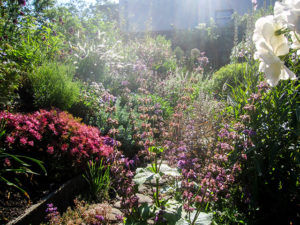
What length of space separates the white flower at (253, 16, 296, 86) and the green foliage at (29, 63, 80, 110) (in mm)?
3366

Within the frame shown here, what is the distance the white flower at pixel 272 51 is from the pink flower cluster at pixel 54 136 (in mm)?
2349

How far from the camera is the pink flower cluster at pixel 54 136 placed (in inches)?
97.6

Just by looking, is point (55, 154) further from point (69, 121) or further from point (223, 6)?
point (223, 6)

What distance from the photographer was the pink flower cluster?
2.48 meters

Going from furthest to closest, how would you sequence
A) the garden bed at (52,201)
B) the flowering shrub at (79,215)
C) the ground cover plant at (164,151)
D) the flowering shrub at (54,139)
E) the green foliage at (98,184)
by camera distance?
the green foliage at (98,184) → the flowering shrub at (54,139) → the garden bed at (52,201) → the flowering shrub at (79,215) → the ground cover plant at (164,151)

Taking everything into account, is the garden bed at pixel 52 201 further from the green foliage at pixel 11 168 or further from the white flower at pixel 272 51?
the white flower at pixel 272 51

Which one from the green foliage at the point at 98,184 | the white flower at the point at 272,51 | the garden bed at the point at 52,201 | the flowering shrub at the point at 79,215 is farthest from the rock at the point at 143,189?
the white flower at the point at 272,51

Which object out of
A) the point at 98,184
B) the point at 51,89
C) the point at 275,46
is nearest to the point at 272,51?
the point at 275,46

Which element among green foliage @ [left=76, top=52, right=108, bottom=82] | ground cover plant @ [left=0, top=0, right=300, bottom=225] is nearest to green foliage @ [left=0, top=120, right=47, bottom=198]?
ground cover plant @ [left=0, top=0, right=300, bottom=225]

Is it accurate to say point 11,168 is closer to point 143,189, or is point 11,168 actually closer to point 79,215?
point 79,215

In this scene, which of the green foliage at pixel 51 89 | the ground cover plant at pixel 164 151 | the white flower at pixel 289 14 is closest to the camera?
the white flower at pixel 289 14

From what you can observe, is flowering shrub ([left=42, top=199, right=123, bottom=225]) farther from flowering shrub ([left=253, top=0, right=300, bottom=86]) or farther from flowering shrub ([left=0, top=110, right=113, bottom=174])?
flowering shrub ([left=253, top=0, right=300, bottom=86])

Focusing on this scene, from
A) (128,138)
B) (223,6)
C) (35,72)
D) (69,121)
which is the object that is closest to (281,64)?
(69,121)

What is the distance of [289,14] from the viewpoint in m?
0.60
